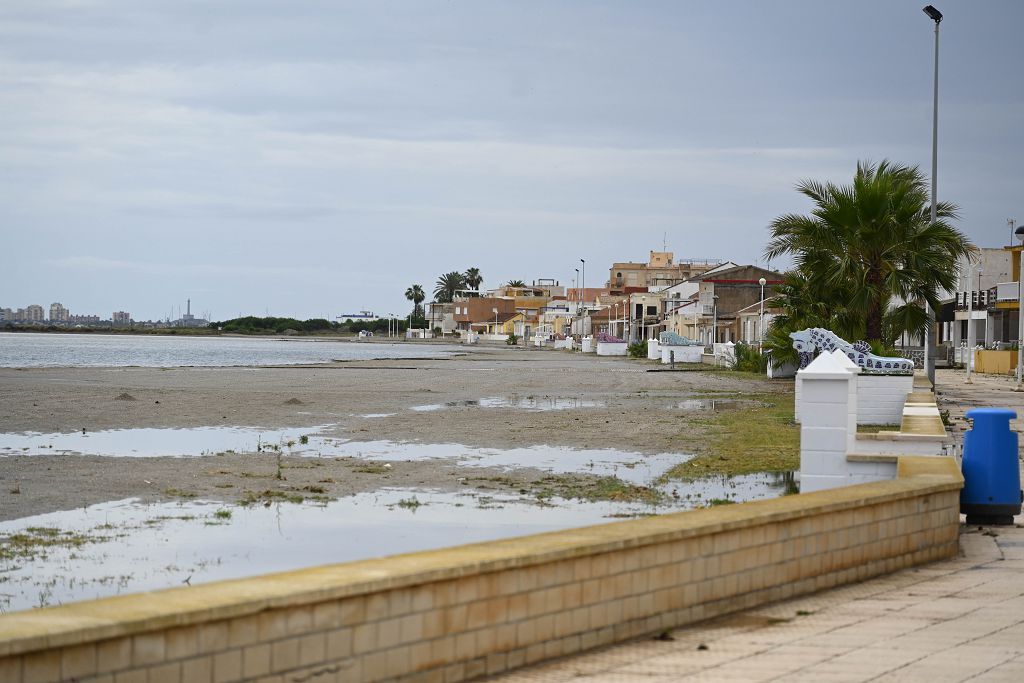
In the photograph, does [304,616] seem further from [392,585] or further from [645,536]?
[645,536]

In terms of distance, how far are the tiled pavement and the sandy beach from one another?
776cm

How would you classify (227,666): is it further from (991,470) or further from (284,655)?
(991,470)

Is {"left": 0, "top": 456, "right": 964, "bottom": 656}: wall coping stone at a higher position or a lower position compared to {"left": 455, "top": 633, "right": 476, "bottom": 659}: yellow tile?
higher

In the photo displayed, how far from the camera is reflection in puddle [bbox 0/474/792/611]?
9523mm

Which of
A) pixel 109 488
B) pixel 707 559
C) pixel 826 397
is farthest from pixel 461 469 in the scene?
pixel 707 559

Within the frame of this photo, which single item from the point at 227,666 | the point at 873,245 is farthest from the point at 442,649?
the point at 873,245

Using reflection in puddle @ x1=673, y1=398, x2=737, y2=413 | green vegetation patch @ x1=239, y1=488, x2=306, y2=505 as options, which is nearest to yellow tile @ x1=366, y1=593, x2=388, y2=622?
green vegetation patch @ x1=239, y1=488, x2=306, y2=505

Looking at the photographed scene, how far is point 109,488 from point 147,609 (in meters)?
10.8

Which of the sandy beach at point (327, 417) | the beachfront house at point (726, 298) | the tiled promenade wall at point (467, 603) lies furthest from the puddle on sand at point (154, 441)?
the beachfront house at point (726, 298)

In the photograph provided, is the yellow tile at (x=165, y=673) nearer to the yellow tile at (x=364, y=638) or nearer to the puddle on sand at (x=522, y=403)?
the yellow tile at (x=364, y=638)

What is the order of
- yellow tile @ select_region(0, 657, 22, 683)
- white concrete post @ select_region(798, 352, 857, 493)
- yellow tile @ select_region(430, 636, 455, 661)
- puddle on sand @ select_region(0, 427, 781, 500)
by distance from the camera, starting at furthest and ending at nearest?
1. puddle on sand @ select_region(0, 427, 781, 500)
2. white concrete post @ select_region(798, 352, 857, 493)
3. yellow tile @ select_region(430, 636, 455, 661)
4. yellow tile @ select_region(0, 657, 22, 683)

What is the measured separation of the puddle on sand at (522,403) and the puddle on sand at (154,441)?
721cm

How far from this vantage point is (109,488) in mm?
14867

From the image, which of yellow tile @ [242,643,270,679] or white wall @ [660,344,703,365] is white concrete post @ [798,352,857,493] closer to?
yellow tile @ [242,643,270,679]
